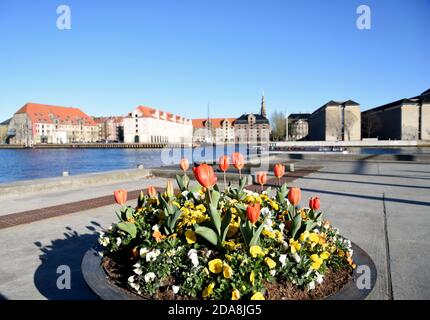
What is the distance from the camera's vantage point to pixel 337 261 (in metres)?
3.71

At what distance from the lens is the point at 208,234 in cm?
322

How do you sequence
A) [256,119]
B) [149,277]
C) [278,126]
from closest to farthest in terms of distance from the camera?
[149,277] → [278,126] → [256,119]

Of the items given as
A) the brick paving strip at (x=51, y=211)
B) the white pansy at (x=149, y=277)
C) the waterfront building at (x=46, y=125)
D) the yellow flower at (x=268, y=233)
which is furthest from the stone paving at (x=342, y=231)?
the waterfront building at (x=46, y=125)

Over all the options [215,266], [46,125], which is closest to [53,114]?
[46,125]

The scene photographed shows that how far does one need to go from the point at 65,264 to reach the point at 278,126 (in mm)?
117369

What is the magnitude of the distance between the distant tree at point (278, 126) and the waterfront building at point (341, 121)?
60.7ft

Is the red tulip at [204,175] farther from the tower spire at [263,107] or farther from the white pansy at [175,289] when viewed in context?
→ the tower spire at [263,107]

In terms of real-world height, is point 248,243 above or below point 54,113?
below

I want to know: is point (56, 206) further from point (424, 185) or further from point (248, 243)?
point (424, 185)

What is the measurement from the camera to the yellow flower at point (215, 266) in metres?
3.03

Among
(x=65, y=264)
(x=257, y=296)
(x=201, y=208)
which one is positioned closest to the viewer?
(x=257, y=296)

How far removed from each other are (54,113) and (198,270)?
141 meters

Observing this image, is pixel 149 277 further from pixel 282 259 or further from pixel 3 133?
pixel 3 133
